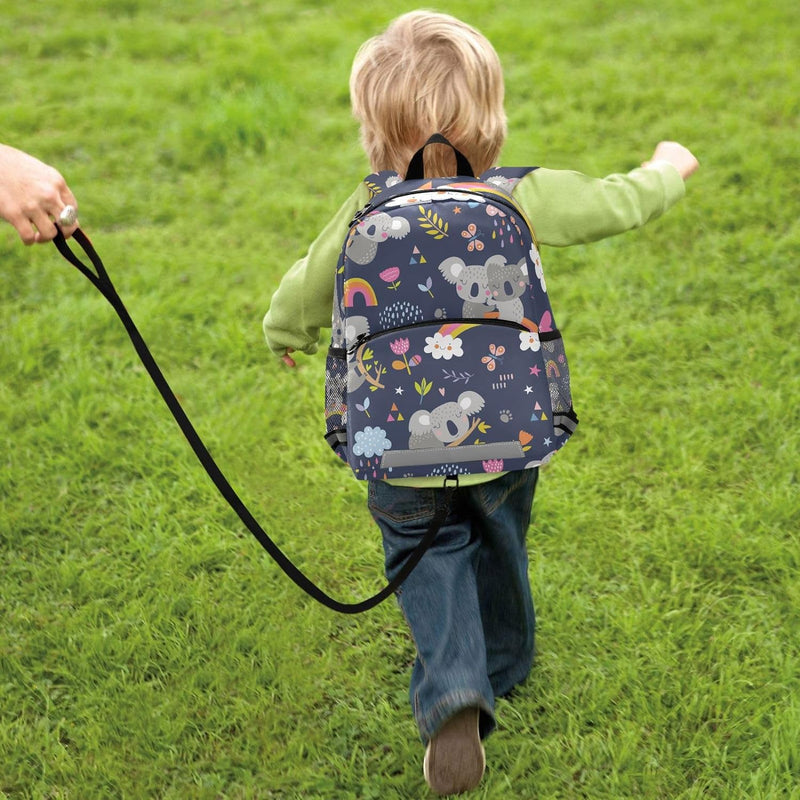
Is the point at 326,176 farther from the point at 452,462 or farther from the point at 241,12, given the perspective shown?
the point at 452,462

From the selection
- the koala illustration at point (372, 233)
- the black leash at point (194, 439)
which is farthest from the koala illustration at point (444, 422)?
the koala illustration at point (372, 233)

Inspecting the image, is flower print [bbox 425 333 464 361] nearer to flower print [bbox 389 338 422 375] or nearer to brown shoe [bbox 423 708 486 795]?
flower print [bbox 389 338 422 375]

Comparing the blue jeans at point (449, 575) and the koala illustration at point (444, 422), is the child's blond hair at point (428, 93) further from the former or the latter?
the blue jeans at point (449, 575)

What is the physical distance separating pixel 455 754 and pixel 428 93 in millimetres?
1448

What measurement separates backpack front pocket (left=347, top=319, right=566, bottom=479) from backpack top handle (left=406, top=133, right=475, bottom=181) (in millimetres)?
328

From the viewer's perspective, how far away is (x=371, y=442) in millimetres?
2021

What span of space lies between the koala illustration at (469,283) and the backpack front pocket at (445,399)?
0.03 meters

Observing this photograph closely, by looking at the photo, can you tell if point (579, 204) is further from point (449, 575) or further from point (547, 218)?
point (449, 575)

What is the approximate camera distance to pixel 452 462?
2.01 meters

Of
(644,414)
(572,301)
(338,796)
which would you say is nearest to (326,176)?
(572,301)

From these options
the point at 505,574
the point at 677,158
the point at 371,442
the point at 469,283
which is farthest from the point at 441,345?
→ the point at 677,158

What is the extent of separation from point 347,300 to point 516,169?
48 centimetres

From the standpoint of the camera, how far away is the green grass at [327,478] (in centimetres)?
257

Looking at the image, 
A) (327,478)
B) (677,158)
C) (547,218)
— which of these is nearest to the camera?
(547,218)
